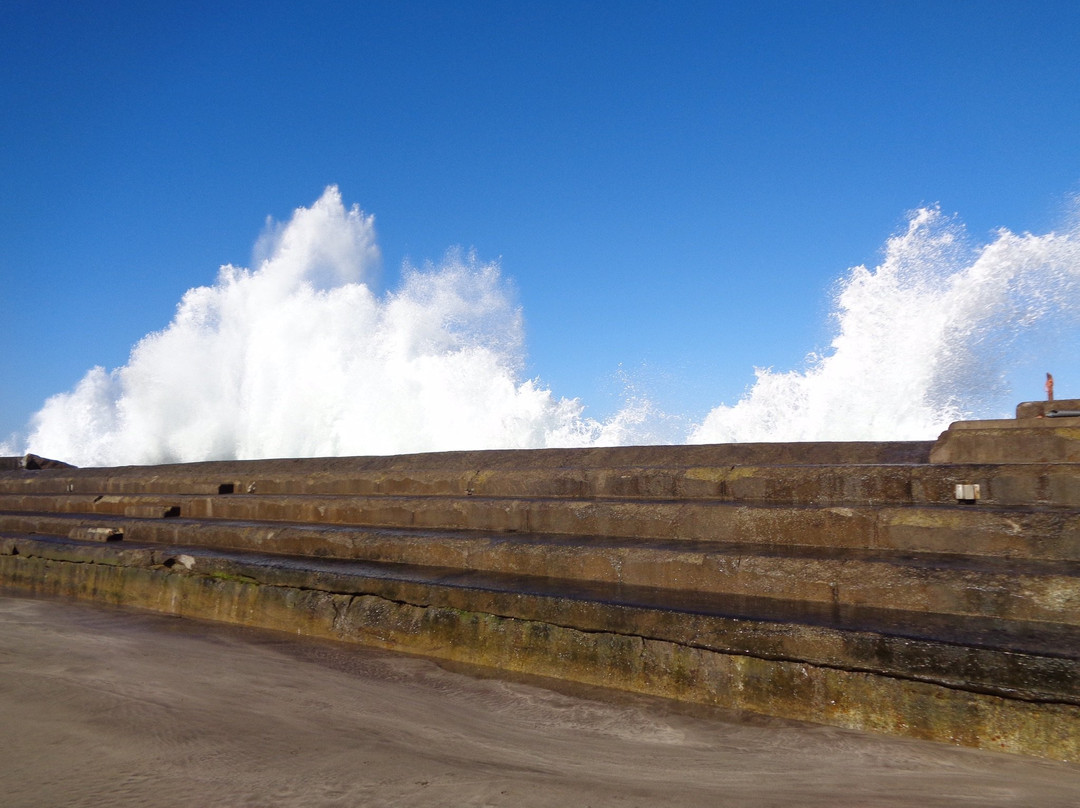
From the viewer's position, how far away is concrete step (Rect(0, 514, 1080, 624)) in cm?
388

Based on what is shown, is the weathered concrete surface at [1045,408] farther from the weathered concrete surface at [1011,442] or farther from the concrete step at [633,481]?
the concrete step at [633,481]

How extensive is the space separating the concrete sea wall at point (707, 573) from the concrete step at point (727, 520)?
0.7 inches

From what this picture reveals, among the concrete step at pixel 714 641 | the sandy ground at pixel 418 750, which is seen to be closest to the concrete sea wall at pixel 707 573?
the concrete step at pixel 714 641

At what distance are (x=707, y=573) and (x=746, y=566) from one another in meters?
0.28

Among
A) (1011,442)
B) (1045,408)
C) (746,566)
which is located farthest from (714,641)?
(1045,408)

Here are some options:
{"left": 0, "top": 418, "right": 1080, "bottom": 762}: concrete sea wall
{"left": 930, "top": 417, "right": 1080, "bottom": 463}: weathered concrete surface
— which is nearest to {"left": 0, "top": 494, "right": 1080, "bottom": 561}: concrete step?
{"left": 0, "top": 418, "right": 1080, "bottom": 762}: concrete sea wall

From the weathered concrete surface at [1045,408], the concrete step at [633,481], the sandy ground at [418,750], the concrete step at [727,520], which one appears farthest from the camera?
the weathered concrete surface at [1045,408]

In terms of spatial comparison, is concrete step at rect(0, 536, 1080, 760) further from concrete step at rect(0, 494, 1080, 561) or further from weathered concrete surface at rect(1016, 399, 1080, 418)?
weathered concrete surface at rect(1016, 399, 1080, 418)

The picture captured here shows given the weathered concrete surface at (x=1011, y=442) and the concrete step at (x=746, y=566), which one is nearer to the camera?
the concrete step at (x=746, y=566)

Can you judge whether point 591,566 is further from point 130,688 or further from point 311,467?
point 311,467

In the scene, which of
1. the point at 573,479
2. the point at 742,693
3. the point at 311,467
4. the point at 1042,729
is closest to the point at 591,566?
the point at 742,693

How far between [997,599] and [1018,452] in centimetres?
212

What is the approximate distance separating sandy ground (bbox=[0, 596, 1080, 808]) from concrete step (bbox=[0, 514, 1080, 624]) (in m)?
1.02

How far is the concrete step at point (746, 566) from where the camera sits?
388 centimetres
